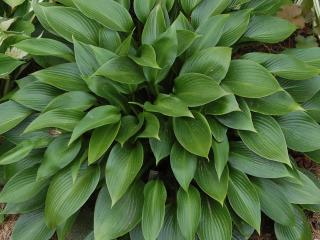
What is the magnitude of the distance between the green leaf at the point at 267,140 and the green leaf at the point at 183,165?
34cm

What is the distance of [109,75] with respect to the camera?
8.86 feet

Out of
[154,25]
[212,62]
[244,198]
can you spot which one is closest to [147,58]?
[154,25]

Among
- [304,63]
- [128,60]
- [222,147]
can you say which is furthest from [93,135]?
[304,63]

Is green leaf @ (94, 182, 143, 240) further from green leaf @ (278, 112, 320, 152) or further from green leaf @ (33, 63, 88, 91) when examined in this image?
green leaf @ (278, 112, 320, 152)

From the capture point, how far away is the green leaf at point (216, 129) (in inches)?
108

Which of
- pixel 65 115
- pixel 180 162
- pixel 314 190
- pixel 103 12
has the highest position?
pixel 103 12

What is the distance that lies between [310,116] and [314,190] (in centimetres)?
46

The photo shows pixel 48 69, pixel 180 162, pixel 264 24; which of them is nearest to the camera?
pixel 180 162

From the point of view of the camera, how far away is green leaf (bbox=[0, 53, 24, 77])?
9.93 feet

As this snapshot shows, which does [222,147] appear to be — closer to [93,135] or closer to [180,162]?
[180,162]

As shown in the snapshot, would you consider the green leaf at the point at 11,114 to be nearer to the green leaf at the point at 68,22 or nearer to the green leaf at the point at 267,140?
the green leaf at the point at 68,22

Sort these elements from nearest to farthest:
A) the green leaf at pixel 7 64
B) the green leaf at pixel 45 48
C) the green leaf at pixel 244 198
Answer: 1. the green leaf at pixel 244 198
2. the green leaf at pixel 45 48
3. the green leaf at pixel 7 64

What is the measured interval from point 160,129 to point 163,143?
108 millimetres

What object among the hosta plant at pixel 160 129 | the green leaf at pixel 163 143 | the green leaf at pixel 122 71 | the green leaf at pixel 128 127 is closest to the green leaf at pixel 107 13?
the hosta plant at pixel 160 129
